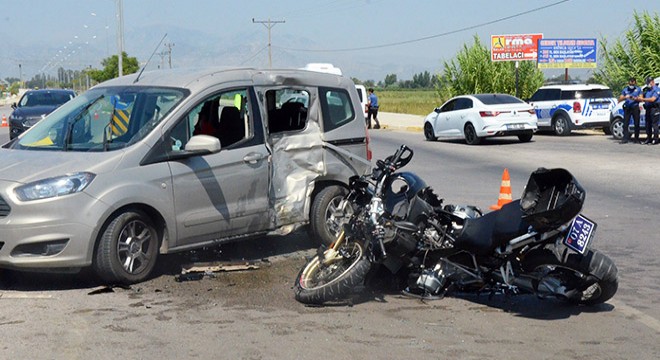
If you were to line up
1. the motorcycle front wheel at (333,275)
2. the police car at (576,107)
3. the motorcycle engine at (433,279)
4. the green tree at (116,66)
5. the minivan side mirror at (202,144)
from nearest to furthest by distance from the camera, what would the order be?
the motorcycle front wheel at (333,275) < the motorcycle engine at (433,279) < the minivan side mirror at (202,144) < the police car at (576,107) < the green tree at (116,66)

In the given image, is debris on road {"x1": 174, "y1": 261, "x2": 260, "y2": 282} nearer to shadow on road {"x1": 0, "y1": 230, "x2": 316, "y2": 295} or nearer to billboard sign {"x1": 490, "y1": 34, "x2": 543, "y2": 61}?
shadow on road {"x1": 0, "y1": 230, "x2": 316, "y2": 295}

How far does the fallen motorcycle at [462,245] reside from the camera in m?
6.56

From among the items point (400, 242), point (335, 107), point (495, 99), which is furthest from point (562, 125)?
point (400, 242)

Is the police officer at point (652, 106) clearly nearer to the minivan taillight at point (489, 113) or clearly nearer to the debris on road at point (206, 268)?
the minivan taillight at point (489, 113)

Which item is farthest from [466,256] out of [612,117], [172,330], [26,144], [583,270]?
[612,117]

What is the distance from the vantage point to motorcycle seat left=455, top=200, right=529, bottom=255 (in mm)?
6684

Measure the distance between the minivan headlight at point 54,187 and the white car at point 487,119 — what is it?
762 inches

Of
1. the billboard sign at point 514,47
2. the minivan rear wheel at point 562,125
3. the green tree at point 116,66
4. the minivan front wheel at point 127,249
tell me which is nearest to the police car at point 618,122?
the minivan rear wheel at point 562,125

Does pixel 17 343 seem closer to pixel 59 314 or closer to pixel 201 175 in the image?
pixel 59 314

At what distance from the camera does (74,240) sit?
7340 mm

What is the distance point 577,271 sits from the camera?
664 cm

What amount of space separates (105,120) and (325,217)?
8.31ft

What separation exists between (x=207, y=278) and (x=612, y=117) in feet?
67.6

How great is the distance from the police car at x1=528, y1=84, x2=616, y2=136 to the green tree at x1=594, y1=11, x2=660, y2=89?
5774 mm
